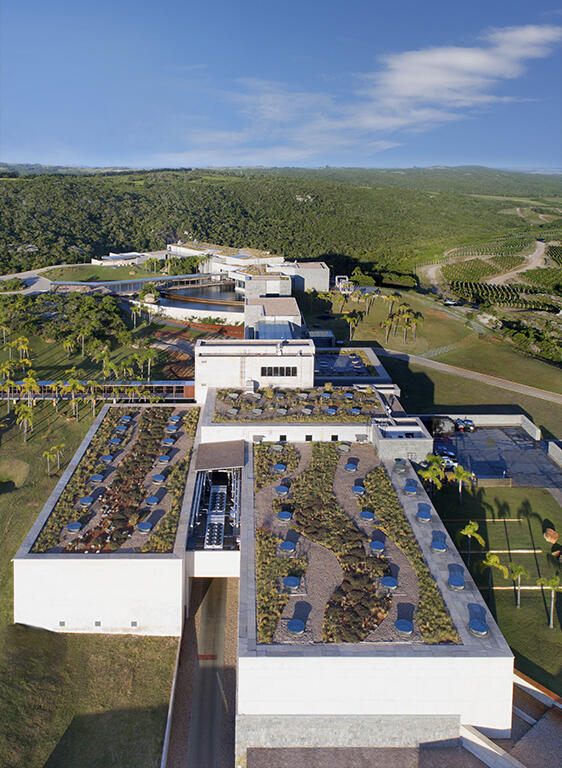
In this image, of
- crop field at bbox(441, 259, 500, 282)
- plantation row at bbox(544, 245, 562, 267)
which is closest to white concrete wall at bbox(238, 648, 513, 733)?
crop field at bbox(441, 259, 500, 282)

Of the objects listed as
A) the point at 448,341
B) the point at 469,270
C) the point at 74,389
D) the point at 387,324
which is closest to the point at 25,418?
the point at 74,389

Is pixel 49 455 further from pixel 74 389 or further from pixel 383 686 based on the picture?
pixel 383 686

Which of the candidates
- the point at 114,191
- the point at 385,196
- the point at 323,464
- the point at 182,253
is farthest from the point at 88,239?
the point at 385,196

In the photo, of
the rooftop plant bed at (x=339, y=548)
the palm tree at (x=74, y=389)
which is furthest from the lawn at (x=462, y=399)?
the palm tree at (x=74, y=389)

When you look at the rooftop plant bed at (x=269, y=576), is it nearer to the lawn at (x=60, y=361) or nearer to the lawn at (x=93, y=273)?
the lawn at (x=60, y=361)

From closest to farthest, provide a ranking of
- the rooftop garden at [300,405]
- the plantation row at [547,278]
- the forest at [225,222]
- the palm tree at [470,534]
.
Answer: the palm tree at [470,534]
the rooftop garden at [300,405]
the plantation row at [547,278]
the forest at [225,222]

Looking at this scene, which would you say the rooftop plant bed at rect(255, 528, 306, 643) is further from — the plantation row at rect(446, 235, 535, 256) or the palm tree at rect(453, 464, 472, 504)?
the plantation row at rect(446, 235, 535, 256)

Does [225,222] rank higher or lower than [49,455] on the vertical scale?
higher

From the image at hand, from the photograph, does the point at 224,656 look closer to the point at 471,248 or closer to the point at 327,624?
the point at 327,624
